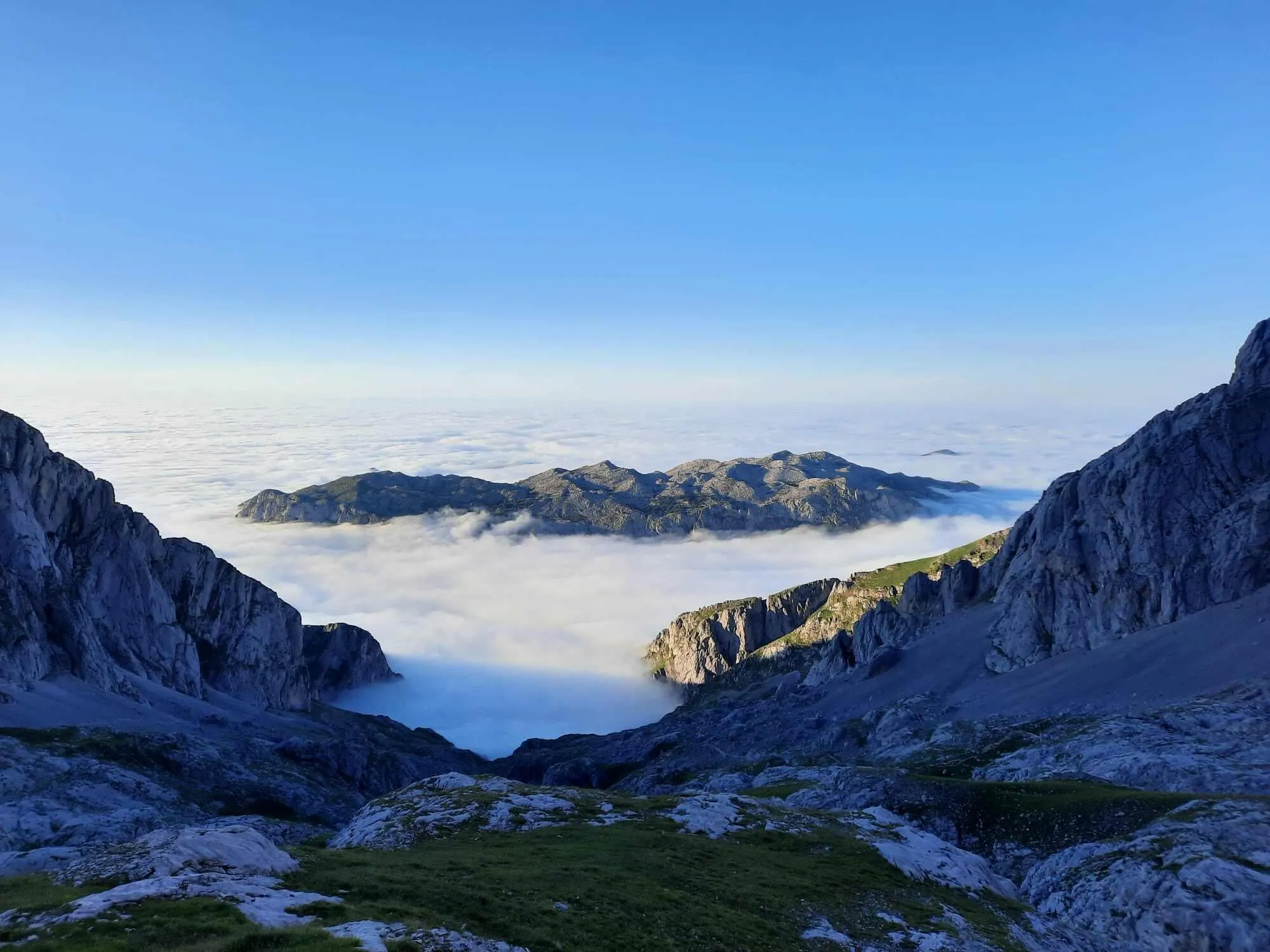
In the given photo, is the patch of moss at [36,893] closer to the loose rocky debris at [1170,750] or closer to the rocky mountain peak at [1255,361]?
the loose rocky debris at [1170,750]

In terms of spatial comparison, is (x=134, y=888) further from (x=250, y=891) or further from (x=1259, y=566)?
(x=1259, y=566)

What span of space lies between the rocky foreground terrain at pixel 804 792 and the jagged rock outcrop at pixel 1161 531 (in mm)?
546

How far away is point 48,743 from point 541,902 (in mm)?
103315

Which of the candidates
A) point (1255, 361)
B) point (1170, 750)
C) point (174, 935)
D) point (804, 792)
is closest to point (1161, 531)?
point (1255, 361)

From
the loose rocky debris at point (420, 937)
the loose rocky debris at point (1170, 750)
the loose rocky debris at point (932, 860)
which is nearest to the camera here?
the loose rocky debris at point (420, 937)

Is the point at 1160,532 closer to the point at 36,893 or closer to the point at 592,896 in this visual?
the point at 592,896

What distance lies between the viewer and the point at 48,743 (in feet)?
338

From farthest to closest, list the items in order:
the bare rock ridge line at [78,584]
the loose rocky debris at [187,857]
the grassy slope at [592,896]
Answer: the bare rock ridge line at [78,584] → the loose rocky debris at [187,857] → the grassy slope at [592,896]

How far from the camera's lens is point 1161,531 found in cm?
14325

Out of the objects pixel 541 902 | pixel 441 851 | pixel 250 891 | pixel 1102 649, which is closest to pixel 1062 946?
pixel 541 902

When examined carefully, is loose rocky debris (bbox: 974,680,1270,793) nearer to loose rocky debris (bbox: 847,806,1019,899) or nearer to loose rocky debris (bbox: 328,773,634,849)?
loose rocky debris (bbox: 847,806,1019,899)

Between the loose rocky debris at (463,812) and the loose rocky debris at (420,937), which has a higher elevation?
the loose rocky debris at (420,937)

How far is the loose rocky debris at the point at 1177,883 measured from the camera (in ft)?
145

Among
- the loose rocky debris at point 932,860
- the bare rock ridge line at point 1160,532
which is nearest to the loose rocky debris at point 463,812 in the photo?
the loose rocky debris at point 932,860
